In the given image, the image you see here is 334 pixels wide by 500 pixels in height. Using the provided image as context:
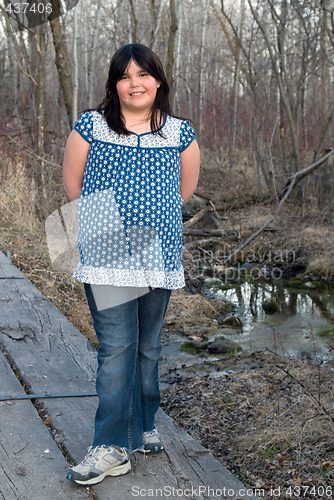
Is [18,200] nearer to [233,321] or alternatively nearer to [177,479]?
[233,321]

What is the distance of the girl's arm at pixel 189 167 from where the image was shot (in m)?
2.42

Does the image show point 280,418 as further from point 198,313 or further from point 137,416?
point 198,313

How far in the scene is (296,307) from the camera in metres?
7.55

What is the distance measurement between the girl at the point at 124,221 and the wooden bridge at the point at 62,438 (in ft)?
0.35

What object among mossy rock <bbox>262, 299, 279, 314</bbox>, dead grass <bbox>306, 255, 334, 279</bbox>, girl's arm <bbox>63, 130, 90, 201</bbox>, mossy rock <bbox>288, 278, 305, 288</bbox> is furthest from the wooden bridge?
dead grass <bbox>306, 255, 334, 279</bbox>

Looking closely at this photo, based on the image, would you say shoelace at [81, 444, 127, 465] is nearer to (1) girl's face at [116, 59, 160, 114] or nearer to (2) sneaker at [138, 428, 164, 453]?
(2) sneaker at [138, 428, 164, 453]

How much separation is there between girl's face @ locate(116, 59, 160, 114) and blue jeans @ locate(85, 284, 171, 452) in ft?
2.41

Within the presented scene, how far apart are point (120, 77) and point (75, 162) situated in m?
0.37

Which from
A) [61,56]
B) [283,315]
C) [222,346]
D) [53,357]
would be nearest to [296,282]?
[283,315]

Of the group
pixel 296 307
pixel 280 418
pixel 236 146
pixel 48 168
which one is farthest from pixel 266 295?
pixel 236 146

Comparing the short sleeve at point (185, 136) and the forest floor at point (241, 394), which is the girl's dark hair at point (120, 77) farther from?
the forest floor at point (241, 394)

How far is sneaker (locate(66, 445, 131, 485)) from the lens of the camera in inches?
85.6

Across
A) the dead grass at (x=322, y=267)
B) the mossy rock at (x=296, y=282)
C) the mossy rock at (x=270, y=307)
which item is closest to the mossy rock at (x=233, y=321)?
the mossy rock at (x=270, y=307)

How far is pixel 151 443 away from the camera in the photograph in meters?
2.45
